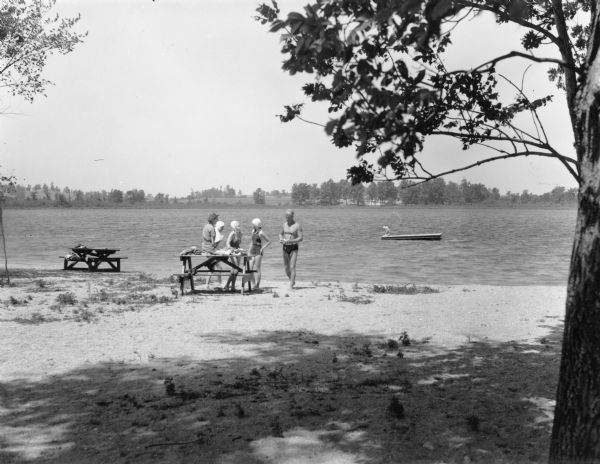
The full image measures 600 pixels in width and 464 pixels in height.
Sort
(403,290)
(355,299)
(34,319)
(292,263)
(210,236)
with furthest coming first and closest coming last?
(403,290) < (210,236) < (292,263) < (355,299) < (34,319)

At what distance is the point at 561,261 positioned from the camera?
3366 cm

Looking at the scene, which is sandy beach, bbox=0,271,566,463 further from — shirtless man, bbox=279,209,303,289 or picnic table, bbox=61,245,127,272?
picnic table, bbox=61,245,127,272

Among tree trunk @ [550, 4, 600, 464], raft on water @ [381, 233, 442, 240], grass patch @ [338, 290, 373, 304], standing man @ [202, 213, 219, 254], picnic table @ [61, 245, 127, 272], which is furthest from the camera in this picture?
raft on water @ [381, 233, 442, 240]

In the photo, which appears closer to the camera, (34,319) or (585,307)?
(585,307)

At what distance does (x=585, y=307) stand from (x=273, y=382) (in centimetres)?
384

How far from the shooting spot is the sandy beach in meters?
4.64

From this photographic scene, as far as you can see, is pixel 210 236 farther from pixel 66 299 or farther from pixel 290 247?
pixel 66 299

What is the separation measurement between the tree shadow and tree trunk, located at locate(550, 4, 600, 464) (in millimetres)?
1025

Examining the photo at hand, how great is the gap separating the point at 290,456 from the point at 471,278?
2102cm

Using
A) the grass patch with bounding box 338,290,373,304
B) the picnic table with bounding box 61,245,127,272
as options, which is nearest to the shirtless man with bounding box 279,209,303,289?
the grass patch with bounding box 338,290,373,304

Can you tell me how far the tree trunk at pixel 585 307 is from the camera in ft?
11.0

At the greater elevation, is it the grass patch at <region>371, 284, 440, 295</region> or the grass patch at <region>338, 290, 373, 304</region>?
the grass patch at <region>338, 290, 373, 304</region>

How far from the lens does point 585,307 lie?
341 centimetres

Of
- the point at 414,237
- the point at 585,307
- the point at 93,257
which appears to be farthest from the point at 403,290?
the point at 414,237
